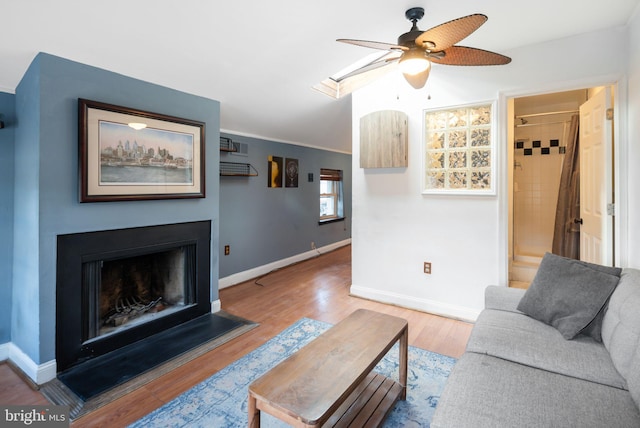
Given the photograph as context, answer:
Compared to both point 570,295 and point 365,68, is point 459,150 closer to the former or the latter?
point 365,68

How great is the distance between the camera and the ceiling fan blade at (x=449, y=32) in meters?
1.52

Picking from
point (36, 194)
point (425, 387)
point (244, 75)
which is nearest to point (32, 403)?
point (36, 194)

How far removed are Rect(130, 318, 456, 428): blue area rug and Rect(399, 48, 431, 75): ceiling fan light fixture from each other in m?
1.93

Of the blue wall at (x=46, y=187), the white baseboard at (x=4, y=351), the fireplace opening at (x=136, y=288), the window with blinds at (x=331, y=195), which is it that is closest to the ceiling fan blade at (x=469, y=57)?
the blue wall at (x=46, y=187)

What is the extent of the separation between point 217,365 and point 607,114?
3.43 metres

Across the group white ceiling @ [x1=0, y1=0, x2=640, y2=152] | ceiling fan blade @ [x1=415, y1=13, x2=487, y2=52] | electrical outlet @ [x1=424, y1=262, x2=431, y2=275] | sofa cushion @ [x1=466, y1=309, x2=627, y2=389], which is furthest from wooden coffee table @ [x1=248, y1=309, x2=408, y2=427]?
white ceiling @ [x1=0, y1=0, x2=640, y2=152]

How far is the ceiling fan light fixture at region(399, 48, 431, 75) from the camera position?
183 centimetres

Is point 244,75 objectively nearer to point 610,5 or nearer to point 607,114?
point 610,5

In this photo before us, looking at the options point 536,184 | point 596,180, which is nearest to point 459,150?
point 596,180

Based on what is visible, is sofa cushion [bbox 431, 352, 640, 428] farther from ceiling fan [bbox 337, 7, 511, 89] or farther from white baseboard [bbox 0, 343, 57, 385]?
white baseboard [bbox 0, 343, 57, 385]

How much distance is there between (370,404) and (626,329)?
4.20 feet

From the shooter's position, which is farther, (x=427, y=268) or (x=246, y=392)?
(x=427, y=268)

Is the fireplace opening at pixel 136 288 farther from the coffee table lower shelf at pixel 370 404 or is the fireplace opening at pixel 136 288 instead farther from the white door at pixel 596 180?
the white door at pixel 596 180

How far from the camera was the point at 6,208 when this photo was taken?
7.65ft
